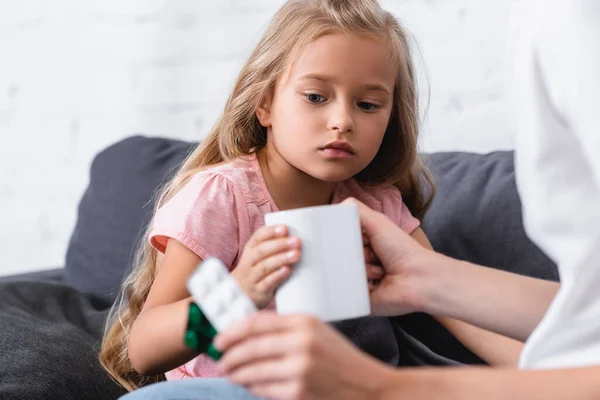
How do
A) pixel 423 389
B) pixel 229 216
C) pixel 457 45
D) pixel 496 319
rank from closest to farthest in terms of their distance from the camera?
1. pixel 423 389
2. pixel 496 319
3. pixel 229 216
4. pixel 457 45

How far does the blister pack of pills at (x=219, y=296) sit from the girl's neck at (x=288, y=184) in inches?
23.8

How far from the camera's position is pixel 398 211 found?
144 centimetres

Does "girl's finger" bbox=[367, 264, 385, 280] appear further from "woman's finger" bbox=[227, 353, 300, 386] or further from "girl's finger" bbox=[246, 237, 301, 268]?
"woman's finger" bbox=[227, 353, 300, 386]

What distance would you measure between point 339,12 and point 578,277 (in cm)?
63

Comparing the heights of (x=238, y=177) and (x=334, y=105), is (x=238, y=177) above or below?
below

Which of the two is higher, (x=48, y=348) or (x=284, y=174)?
(x=284, y=174)

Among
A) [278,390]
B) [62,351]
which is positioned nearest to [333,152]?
[62,351]

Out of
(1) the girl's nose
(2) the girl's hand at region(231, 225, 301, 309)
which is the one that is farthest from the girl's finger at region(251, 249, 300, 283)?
(1) the girl's nose

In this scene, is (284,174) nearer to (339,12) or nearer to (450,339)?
(339,12)

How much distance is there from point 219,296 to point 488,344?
674mm

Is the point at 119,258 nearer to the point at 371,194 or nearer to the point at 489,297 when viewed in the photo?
the point at 371,194

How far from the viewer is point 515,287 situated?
1019mm

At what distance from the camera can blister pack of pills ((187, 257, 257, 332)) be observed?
2.34 ft

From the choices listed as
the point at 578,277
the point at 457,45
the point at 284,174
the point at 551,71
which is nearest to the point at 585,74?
the point at 551,71
